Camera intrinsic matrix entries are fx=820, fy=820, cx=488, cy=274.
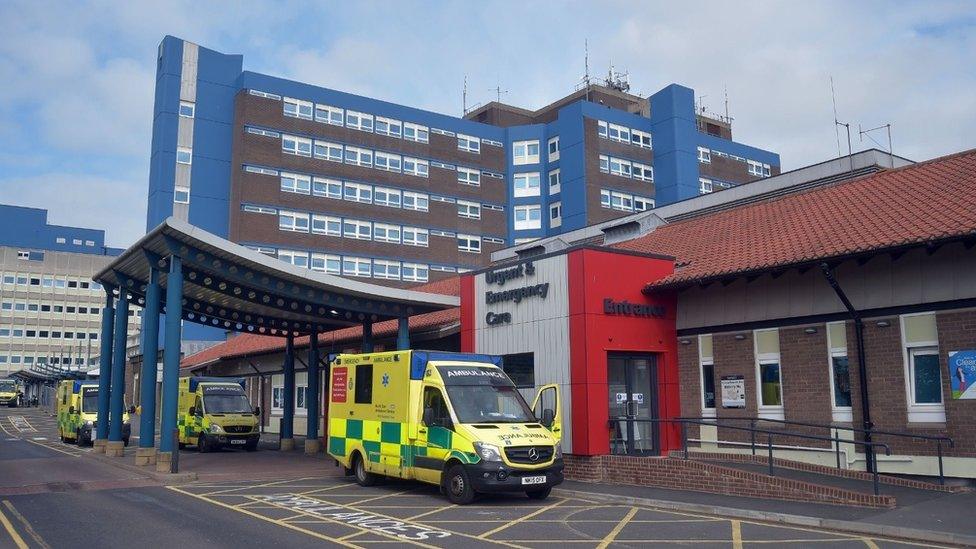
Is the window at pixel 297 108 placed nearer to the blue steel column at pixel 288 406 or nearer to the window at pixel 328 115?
the window at pixel 328 115

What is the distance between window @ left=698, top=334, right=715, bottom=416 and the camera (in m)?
18.2

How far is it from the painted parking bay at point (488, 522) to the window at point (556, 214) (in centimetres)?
5113

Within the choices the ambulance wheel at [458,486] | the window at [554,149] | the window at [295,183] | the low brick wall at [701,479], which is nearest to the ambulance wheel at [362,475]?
the ambulance wheel at [458,486]

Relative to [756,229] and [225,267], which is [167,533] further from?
[756,229]

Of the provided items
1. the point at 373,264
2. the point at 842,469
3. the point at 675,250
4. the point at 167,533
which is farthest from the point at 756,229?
the point at 373,264

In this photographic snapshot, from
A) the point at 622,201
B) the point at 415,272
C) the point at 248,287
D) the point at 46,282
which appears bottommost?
the point at 248,287

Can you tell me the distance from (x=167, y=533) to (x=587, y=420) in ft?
29.1

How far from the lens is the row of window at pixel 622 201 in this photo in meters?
65.2

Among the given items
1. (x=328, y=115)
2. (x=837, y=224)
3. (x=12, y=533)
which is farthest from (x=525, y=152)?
(x=12, y=533)

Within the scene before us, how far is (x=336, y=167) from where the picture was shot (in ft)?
195

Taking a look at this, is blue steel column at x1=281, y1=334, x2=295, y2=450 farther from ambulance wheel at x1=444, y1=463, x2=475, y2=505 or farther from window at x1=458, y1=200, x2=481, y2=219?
window at x1=458, y1=200, x2=481, y2=219

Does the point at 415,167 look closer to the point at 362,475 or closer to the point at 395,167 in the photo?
the point at 395,167

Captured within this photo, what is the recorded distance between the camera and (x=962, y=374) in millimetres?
13875

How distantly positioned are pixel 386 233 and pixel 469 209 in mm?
8091
